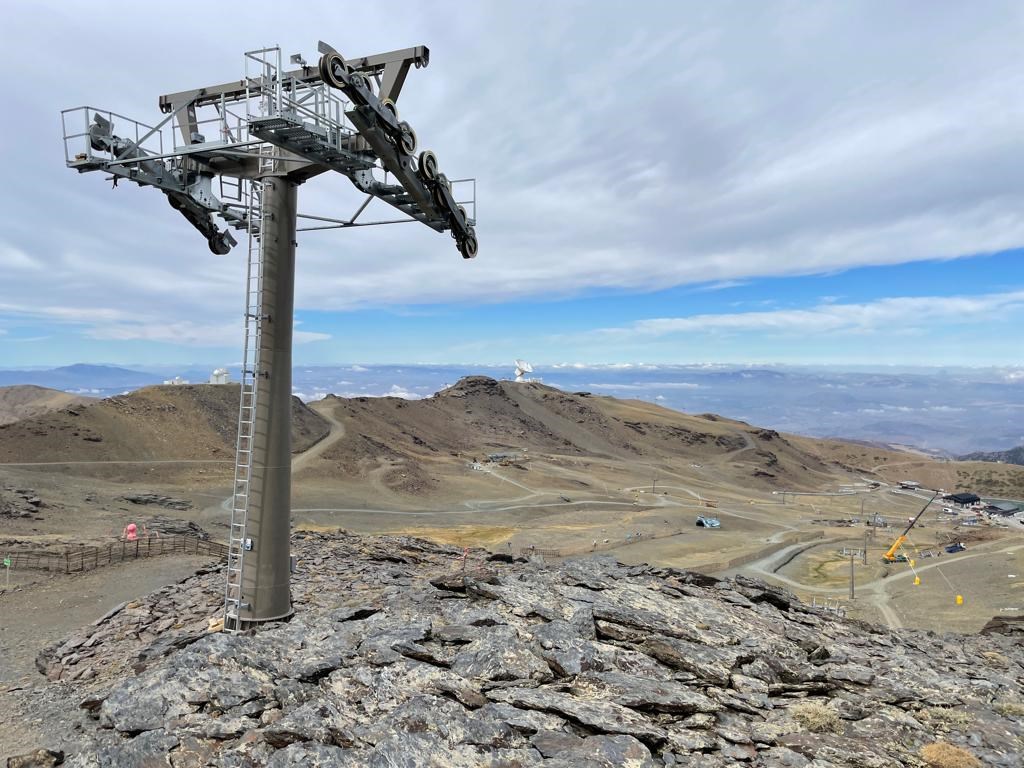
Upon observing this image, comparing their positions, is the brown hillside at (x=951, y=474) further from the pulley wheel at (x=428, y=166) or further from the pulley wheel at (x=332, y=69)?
the pulley wheel at (x=332, y=69)

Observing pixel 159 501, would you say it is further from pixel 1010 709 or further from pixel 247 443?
pixel 1010 709

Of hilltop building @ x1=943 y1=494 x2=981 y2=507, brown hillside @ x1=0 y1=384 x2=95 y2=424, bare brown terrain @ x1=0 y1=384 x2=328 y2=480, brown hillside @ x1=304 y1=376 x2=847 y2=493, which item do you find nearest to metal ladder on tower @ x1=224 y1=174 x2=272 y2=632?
bare brown terrain @ x1=0 y1=384 x2=328 y2=480

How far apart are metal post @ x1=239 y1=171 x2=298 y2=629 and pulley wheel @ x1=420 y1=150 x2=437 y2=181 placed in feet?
10.6

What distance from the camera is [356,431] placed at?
309 feet

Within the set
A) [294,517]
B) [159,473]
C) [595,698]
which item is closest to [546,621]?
[595,698]

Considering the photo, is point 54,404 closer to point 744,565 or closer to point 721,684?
point 744,565

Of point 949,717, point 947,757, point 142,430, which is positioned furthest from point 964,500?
point 947,757

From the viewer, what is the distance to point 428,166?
11133 mm

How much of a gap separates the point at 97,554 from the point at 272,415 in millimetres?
16744

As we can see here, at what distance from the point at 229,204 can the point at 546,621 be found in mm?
11152

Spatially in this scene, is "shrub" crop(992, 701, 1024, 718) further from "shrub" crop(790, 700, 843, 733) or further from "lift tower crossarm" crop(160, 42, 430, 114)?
"lift tower crossarm" crop(160, 42, 430, 114)

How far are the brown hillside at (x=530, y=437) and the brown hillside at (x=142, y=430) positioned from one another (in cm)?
1231

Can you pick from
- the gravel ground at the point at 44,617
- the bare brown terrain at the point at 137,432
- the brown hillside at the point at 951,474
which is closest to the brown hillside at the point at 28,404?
the bare brown terrain at the point at 137,432

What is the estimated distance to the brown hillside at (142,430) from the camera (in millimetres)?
59062
